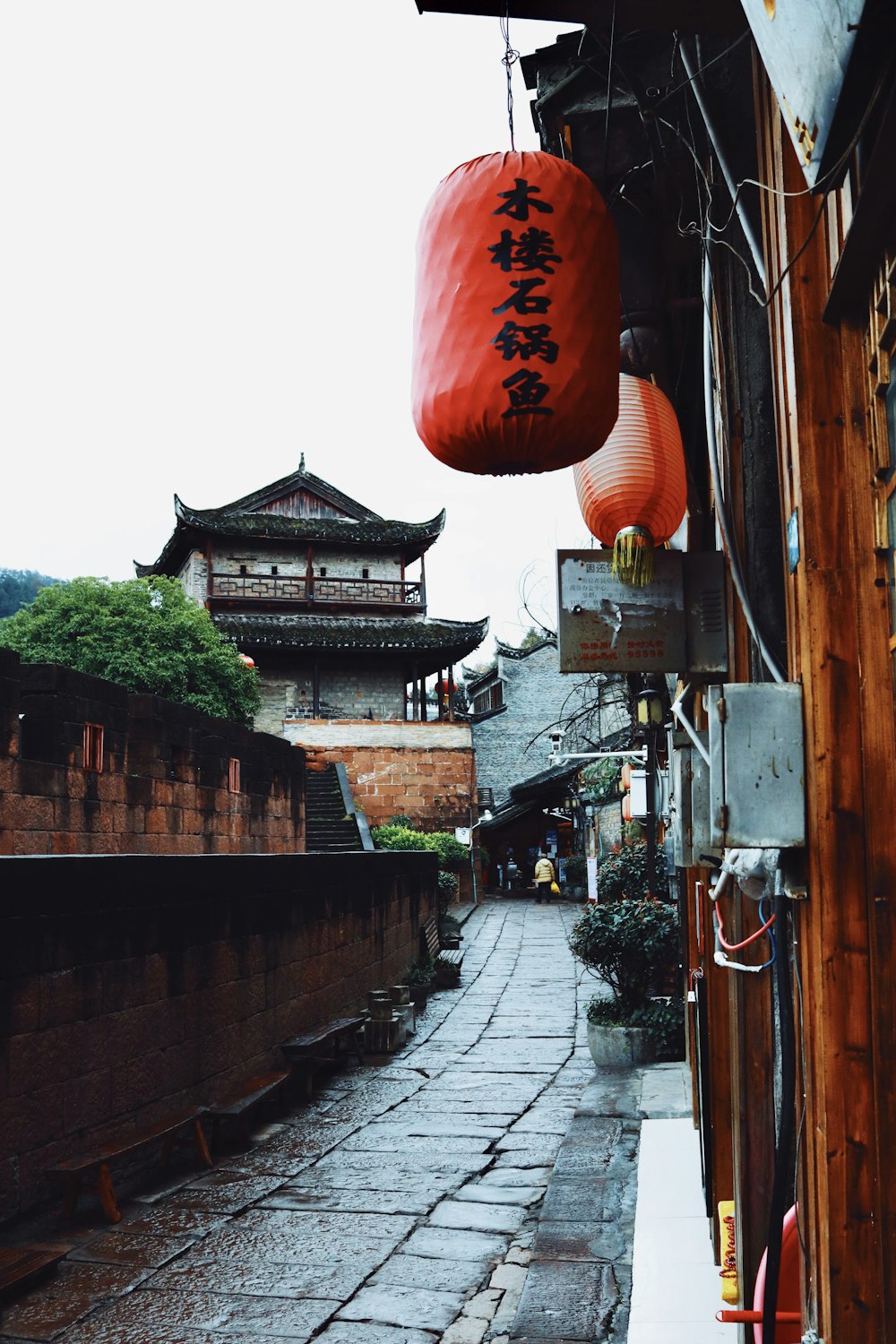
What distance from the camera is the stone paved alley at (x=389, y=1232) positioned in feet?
13.9

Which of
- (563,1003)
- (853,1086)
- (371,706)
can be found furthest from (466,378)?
(371,706)

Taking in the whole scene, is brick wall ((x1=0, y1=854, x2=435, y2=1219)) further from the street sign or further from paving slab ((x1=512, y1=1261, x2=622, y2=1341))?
the street sign

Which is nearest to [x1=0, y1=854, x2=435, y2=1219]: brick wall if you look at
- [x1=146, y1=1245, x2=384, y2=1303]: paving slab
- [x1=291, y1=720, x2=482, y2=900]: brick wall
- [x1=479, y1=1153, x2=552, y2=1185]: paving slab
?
[x1=146, y1=1245, x2=384, y2=1303]: paving slab

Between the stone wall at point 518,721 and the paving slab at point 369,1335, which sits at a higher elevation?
the stone wall at point 518,721

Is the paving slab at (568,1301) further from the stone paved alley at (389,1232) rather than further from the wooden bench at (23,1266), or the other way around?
the wooden bench at (23,1266)

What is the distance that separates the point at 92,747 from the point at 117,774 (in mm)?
577

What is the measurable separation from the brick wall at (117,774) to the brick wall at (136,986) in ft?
7.24

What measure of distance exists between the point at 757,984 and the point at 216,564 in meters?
29.5

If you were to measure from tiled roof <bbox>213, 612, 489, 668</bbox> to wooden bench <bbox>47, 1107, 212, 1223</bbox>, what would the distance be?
22.8 meters

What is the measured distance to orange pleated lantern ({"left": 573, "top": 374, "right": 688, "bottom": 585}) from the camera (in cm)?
372

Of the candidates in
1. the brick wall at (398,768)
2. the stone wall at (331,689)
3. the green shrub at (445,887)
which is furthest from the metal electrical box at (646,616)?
the stone wall at (331,689)

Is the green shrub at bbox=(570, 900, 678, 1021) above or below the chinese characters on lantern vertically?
below

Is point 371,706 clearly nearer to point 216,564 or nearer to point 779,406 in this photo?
point 216,564

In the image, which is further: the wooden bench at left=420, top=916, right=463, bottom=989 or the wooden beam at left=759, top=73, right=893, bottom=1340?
the wooden bench at left=420, top=916, right=463, bottom=989
